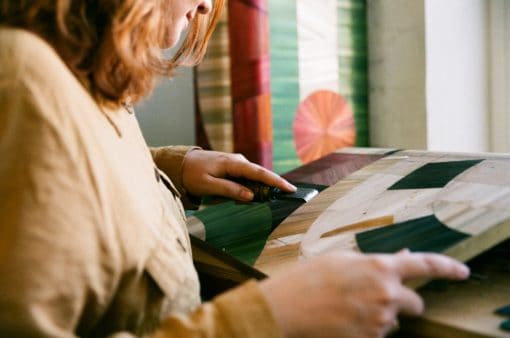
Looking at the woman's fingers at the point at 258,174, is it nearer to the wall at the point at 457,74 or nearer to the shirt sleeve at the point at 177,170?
the shirt sleeve at the point at 177,170

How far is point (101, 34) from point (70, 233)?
0.20m

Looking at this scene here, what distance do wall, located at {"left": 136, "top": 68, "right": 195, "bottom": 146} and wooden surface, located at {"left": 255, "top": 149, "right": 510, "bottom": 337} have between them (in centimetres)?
89

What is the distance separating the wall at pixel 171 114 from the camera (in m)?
1.50

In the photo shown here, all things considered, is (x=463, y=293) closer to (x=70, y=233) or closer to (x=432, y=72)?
(x=70, y=233)

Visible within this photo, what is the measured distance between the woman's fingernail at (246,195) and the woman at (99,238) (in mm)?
293

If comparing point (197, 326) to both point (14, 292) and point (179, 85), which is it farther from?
point (179, 85)

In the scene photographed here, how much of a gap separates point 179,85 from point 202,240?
860mm

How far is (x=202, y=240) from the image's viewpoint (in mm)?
729

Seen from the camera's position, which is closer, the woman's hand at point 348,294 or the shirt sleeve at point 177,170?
the woman's hand at point 348,294

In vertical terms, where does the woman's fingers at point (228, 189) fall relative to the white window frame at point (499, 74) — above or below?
below

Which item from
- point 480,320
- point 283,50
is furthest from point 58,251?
point 283,50

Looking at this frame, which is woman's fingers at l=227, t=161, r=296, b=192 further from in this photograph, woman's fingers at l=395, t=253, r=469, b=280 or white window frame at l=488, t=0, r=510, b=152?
white window frame at l=488, t=0, r=510, b=152

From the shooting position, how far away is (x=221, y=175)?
0.88 m

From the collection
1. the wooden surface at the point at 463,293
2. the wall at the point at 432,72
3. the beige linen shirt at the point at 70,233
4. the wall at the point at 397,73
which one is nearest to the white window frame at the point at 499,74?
the wall at the point at 432,72
